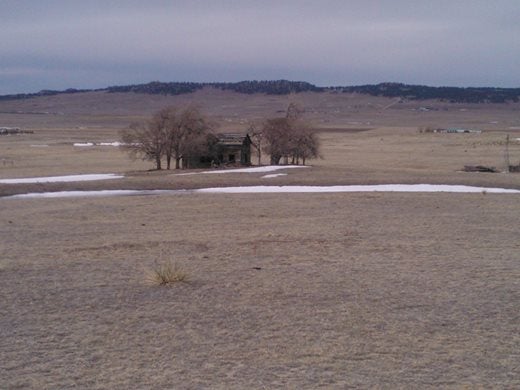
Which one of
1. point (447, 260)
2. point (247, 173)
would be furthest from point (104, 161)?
point (447, 260)

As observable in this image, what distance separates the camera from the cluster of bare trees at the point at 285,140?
5778 cm

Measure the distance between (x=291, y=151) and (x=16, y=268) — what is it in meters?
47.2

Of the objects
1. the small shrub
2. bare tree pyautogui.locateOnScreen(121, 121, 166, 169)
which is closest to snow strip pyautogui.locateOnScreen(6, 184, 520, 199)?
the small shrub

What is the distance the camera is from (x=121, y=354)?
7.00 meters

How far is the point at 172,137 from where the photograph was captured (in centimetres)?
5231

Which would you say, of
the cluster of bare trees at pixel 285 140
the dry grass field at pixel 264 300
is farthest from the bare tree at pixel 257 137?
the dry grass field at pixel 264 300

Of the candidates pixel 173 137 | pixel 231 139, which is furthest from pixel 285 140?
pixel 173 137

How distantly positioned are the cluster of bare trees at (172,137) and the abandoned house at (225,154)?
86 cm

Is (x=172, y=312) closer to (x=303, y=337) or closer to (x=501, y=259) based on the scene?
(x=303, y=337)

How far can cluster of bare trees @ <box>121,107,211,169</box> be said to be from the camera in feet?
171

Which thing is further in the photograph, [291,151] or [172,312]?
[291,151]

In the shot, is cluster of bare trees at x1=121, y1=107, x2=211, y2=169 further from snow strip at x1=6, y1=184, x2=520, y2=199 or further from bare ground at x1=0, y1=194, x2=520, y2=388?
bare ground at x1=0, y1=194, x2=520, y2=388

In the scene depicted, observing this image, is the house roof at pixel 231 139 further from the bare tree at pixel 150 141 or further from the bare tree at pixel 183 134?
the bare tree at pixel 150 141

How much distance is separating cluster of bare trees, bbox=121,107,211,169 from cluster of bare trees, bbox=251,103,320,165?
697 centimetres
